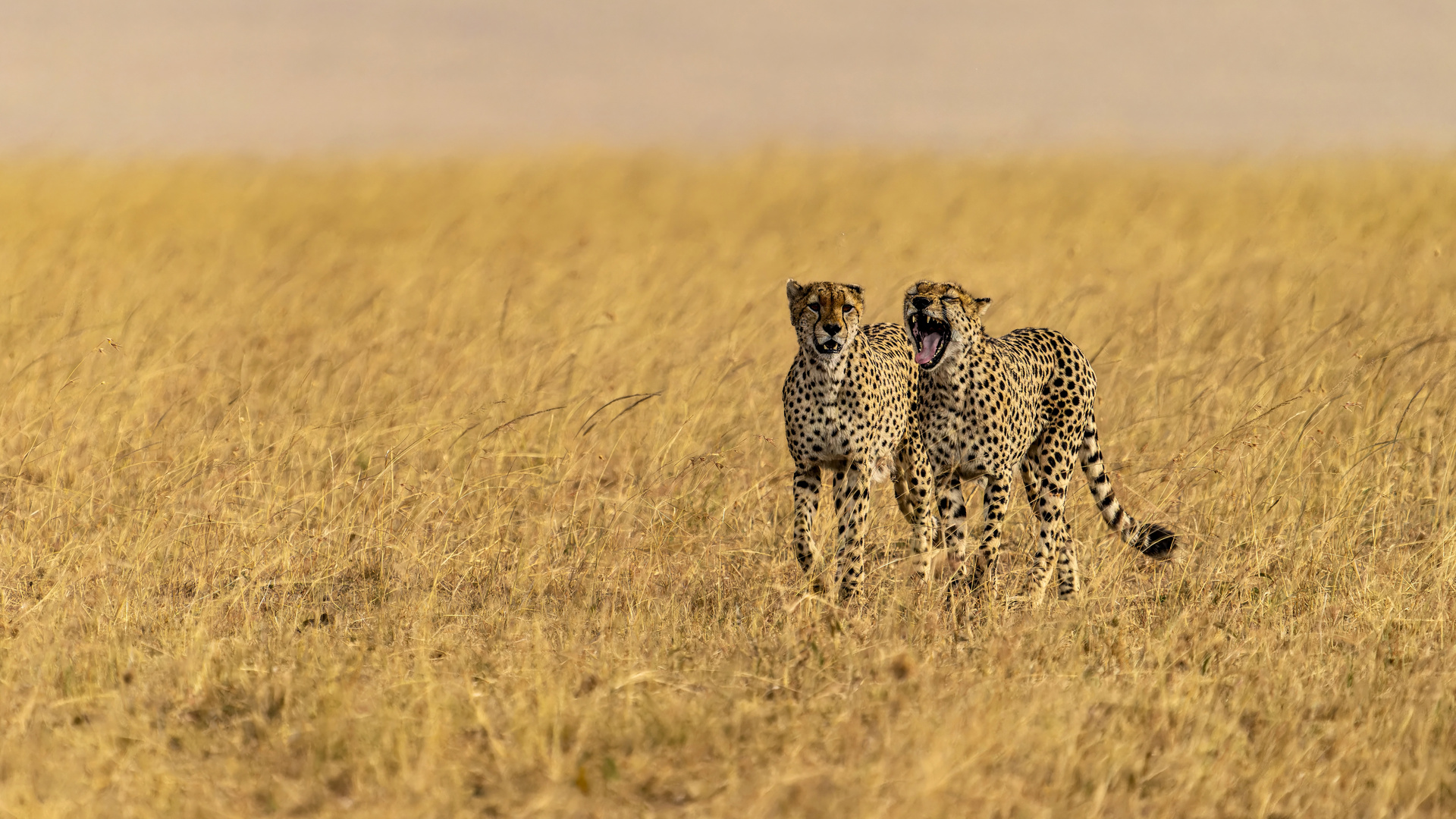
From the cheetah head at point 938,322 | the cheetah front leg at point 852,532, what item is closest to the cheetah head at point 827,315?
the cheetah head at point 938,322

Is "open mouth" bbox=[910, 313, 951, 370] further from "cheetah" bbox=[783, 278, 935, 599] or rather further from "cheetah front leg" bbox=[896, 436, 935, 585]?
"cheetah front leg" bbox=[896, 436, 935, 585]

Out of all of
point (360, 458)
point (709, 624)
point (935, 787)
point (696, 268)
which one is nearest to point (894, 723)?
point (935, 787)

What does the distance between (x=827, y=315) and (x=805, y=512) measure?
0.71 meters

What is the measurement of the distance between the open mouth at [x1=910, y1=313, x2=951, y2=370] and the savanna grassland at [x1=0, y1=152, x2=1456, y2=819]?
80 centimetres

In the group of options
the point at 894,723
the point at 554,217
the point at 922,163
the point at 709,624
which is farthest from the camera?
the point at 922,163

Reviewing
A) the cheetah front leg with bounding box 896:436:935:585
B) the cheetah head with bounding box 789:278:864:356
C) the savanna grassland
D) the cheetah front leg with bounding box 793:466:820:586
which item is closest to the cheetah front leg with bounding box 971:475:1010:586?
the cheetah front leg with bounding box 896:436:935:585

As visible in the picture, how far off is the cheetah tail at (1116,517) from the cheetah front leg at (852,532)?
108 cm

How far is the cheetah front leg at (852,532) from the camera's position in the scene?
4613mm

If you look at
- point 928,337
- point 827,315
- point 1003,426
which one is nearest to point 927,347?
point 928,337

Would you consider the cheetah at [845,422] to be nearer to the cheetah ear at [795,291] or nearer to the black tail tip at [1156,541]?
the cheetah ear at [795,291]

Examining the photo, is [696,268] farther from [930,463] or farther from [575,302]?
[930,463]

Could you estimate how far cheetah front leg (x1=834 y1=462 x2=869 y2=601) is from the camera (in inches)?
182

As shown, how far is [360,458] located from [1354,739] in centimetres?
424

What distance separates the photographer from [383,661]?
4.06 m
